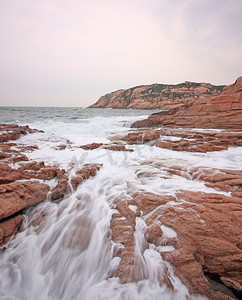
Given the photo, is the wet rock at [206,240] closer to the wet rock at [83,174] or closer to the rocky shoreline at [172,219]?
the rocky shoreline at [172,219]

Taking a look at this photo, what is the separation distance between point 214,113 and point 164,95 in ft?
181

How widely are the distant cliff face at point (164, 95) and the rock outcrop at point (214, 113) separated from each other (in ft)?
134

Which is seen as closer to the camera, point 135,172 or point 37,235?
point 37,235

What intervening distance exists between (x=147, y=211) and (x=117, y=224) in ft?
2.03

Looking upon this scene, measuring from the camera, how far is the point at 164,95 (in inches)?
2443

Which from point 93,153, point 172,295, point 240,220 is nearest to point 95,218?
Result: point 172,295

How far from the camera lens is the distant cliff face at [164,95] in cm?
5621

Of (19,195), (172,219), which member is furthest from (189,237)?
(19,195)

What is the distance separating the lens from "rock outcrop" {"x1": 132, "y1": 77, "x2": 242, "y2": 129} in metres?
11.1

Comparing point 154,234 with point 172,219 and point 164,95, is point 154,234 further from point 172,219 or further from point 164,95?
point 164,95

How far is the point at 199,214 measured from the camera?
7.80 ft

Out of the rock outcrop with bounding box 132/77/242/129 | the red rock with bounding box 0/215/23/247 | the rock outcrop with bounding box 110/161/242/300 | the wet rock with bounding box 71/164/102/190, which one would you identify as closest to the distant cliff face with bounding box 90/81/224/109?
the rock outcrop with bounding box 132/77/242/129

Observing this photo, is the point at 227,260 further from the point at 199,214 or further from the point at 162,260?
the point at 162,260

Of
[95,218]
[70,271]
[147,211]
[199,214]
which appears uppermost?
[199,214]
